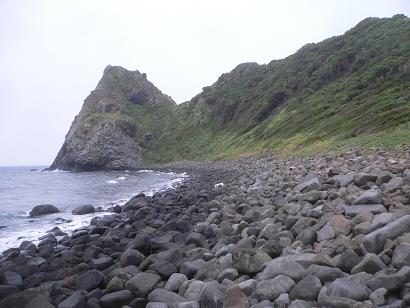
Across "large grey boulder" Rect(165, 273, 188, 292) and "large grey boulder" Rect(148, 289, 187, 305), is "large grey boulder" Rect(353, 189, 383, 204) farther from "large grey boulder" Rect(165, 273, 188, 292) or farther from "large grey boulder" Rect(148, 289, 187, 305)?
"large grey boulder" Rect(148, 289, 187, 305)

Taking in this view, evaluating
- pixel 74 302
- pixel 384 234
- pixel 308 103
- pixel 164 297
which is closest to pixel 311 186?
pixel 384 234

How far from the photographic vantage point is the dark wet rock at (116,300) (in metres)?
7.62

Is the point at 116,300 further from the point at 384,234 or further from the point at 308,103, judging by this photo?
the point at 308,103

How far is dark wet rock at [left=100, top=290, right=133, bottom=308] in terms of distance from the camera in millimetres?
7617

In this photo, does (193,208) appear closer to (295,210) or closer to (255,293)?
(295,210)

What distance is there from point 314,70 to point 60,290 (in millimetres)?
98682

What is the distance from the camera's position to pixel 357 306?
507cm

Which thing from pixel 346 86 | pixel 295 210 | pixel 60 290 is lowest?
pixel 60 290

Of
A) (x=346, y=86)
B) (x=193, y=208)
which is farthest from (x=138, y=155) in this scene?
(x=193, y=208)

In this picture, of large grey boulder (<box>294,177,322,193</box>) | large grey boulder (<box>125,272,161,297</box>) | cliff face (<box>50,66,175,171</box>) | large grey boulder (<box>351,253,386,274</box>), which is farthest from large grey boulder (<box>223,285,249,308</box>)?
cliff face (<box>50,66,175,171</box>)

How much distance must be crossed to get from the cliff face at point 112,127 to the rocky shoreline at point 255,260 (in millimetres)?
113678

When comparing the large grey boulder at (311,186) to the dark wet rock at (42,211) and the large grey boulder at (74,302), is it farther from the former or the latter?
the dark wet rock at (42,211)

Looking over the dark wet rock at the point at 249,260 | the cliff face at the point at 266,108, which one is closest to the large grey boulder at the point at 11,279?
the dark wet rock at the point at 249,260

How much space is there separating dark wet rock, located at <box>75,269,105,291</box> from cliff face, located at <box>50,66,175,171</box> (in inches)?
4584
